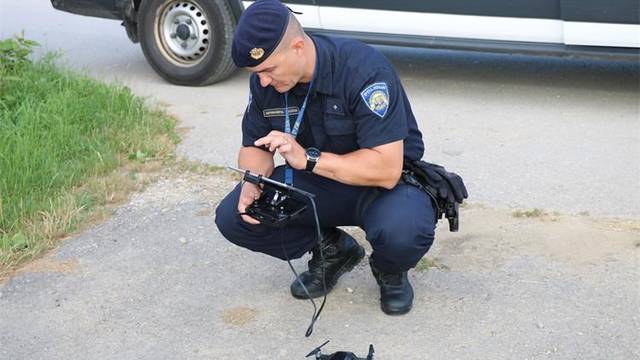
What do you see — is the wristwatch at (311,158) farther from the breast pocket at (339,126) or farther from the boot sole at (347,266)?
the boot sole at (347,266)

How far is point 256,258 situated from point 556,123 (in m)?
2.38

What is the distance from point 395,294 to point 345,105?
30.7 inches

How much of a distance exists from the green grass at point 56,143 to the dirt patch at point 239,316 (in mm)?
1065

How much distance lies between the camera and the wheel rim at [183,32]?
640 cm

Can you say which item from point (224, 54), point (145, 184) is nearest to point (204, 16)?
point (224, 54)

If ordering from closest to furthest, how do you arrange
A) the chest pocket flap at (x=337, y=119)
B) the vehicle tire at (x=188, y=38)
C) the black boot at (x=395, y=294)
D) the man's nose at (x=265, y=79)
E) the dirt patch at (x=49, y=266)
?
the man's nose at (x=265, y=79) → the chest pocket flap at (x=337, y=119) → the black boot at (x=395, y=294) → the dirt patch at (x=49, y=266) → the vehicle tire at (x=188, y=38)

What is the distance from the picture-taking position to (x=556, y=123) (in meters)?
5.58

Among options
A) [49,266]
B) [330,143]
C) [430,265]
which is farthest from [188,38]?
[330,143]

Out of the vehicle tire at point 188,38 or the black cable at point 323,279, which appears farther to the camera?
the vehicle tire at point 188,38

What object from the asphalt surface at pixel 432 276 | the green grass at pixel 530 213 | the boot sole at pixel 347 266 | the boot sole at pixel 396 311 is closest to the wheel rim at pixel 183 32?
the asphalt surface at pixel 432 276

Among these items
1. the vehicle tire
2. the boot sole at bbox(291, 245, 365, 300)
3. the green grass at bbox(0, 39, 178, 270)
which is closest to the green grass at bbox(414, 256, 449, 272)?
the boot sole at bbox(291, 245, 365, 300)

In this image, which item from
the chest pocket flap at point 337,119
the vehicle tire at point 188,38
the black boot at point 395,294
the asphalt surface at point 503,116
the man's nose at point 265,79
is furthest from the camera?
the vehicle tire at point 188,38

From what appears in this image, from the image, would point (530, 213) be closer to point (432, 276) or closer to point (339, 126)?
point (432, 276)

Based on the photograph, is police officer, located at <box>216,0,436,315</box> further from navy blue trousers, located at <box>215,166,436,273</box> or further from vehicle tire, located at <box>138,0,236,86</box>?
vehicle tire, located at <box>138,0,236,86</box>
